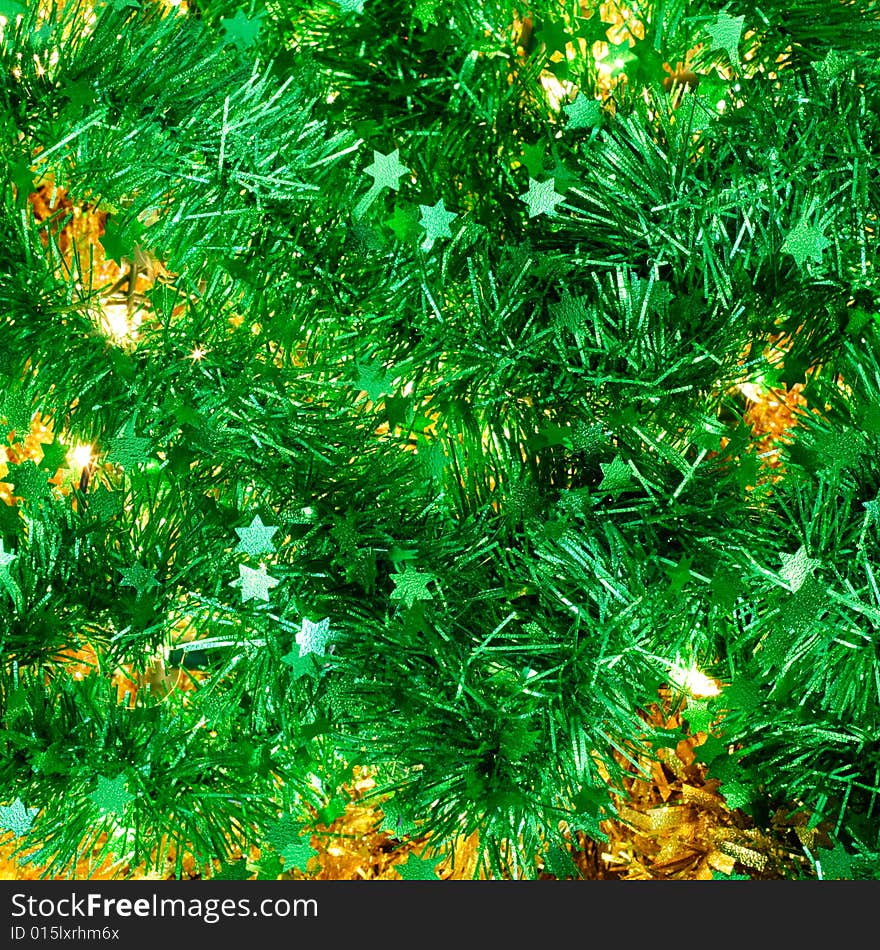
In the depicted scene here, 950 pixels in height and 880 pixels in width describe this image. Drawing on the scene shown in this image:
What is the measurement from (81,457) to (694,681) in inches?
16.8

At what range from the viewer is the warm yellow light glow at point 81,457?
24.0 inches

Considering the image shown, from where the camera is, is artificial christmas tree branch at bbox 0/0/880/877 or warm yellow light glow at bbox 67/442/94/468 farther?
warm yellow light glow at bbox 67/442/94/468

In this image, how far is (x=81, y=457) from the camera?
621 mm

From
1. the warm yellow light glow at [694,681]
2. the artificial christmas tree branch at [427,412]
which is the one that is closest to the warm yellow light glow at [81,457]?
the artificial christmas tree branch at [427,412]

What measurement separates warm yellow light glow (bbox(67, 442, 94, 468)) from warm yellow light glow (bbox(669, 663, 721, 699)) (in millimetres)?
399

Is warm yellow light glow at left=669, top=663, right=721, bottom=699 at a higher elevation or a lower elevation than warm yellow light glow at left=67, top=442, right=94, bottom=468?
lower

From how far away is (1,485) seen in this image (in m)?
0.63

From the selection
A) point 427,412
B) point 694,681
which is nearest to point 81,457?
point 427,412

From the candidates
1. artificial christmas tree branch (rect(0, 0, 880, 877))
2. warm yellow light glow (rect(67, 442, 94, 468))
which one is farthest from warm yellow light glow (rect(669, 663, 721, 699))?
warm yellow light glow (rect(67, 442, 94, 468))

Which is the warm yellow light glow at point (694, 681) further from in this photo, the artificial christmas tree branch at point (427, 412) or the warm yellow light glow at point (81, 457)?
the warm yellow light glow at point (81, 457)

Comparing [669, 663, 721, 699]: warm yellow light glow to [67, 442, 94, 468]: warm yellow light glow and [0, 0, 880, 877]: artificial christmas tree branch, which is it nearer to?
[0, 0, 880, 877]: artificial christmas tree branch

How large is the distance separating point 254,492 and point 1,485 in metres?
0.21

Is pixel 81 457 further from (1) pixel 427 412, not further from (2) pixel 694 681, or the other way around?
(2) pixel 694 681

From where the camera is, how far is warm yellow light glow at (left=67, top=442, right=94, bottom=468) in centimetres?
61
